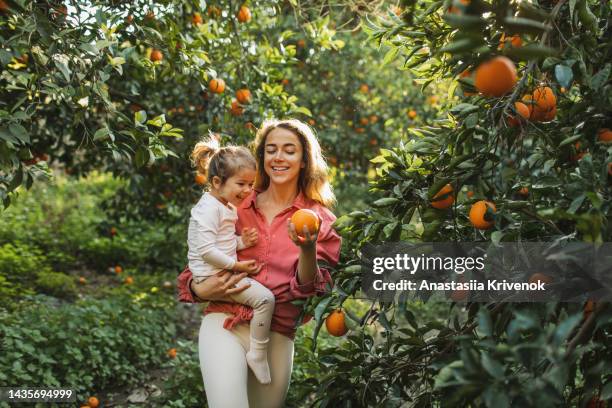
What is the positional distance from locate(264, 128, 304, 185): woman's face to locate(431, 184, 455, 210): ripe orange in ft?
2.55

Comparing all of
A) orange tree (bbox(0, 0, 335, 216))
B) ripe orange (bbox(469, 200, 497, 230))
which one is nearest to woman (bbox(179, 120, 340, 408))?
orange tree (bbox(0, 0, 335, 216))

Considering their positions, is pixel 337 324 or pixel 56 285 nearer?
pixel 337 324

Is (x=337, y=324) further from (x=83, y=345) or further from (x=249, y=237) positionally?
(x=83, y=345)

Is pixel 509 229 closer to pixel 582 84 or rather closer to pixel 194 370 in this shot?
pixel 582 84

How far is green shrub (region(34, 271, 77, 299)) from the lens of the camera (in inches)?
226

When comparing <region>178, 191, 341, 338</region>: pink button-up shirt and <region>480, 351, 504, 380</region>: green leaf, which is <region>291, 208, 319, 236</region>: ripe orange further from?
<region>480, 351, 504, 380</region>: green leaf

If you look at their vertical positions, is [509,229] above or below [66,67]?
below

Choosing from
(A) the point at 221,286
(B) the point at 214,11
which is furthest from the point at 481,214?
(B) the point at 214,11

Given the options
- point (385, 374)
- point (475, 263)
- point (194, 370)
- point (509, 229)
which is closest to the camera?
point (509, 229)

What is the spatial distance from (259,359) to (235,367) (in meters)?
0.10

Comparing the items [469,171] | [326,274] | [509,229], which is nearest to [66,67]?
[326,274]

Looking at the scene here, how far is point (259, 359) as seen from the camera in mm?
2484

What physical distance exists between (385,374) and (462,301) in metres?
0.39

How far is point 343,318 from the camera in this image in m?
2.30
